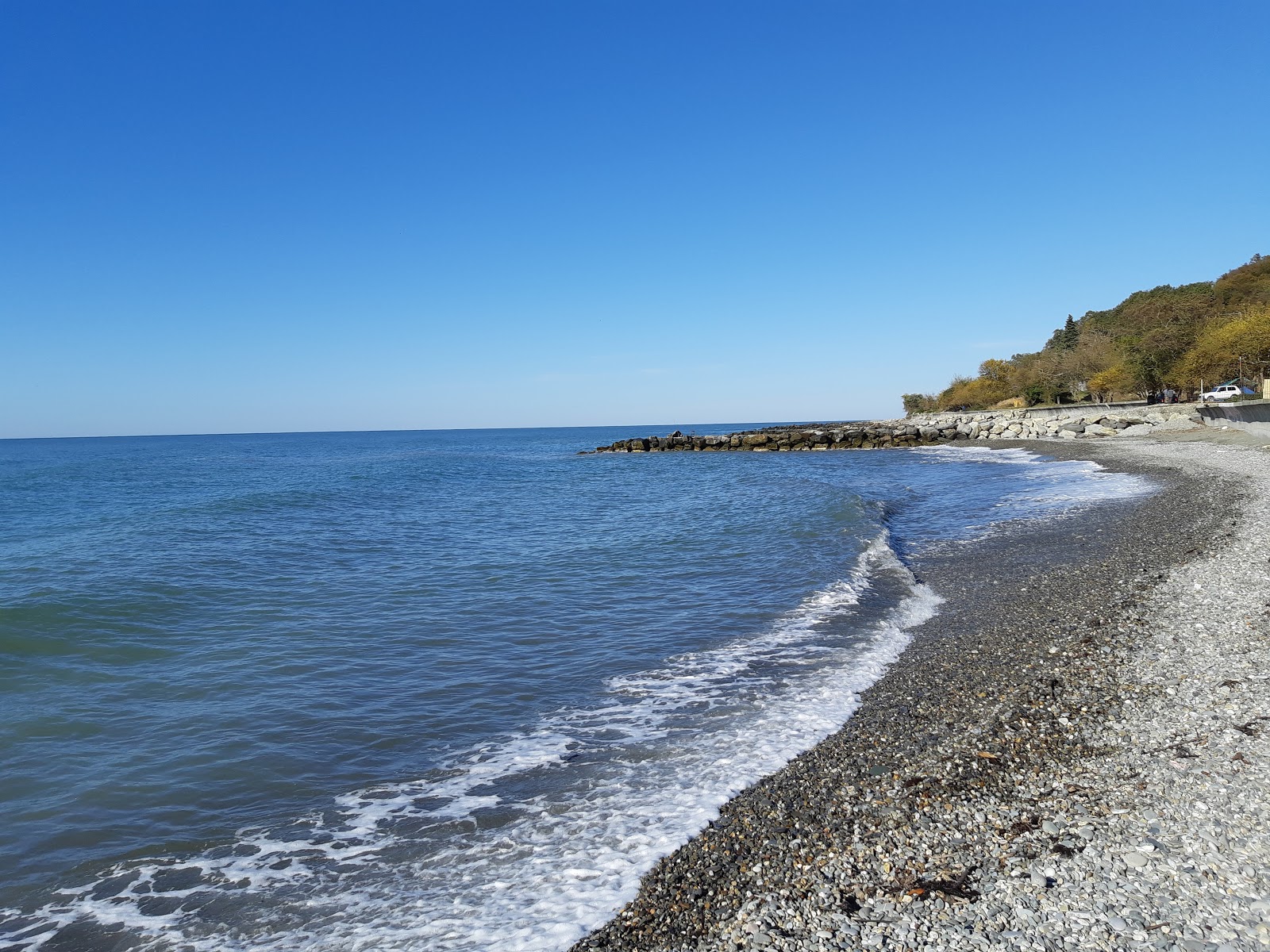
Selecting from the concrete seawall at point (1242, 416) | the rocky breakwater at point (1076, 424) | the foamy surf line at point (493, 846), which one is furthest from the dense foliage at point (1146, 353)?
the foamy surf line at point (493, 846)

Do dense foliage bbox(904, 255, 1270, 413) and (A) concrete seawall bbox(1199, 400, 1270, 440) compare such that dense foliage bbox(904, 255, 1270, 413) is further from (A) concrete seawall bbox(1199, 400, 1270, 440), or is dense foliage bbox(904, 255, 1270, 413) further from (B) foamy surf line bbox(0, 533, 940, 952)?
(B) foamy surf line bbox(0, 533, 940, 952)

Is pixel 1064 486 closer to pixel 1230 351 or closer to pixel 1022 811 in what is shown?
pixel 1022 811

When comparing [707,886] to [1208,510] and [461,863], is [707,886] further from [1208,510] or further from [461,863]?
[1208,510]

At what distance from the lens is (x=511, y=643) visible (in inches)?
432

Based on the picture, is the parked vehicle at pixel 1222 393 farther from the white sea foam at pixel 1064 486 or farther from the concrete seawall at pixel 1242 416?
the white sea foam at pixel 1064 486

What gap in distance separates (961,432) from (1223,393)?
68.6ft

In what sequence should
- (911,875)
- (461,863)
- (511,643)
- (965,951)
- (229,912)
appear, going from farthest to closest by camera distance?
(511,643), (461,863), (229,912), (911,875), (965,951)

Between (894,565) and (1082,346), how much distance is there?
92.3m

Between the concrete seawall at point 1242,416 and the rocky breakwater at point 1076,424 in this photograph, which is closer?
the concrete seawall at point 1242,416

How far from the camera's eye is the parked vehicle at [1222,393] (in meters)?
60.1

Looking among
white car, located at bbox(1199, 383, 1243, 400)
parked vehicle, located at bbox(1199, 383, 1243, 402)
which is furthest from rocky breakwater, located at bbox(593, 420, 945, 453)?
white car, located at bbox(1199, 383, 1243, 400)

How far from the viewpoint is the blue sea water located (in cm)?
505

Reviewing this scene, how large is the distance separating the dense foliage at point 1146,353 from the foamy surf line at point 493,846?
231 ft

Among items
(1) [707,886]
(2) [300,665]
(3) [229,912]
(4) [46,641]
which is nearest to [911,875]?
(1) [707,886]
